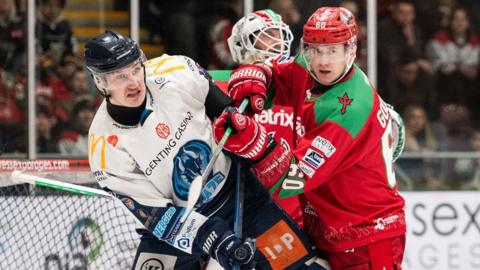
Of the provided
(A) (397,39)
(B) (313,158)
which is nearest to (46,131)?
(A) (397,39)

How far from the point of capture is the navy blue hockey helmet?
3441 millimetres

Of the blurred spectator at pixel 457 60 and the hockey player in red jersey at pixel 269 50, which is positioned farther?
the blurred spectator at pixel 457 60

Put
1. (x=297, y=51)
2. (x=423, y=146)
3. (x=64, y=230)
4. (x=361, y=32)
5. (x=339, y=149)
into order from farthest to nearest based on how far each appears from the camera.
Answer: (x=361, y=32)
(x=423, y=146)
(x=297, y=51)
(x=64, y=230)
(x=339, y=149)

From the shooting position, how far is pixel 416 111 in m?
6.92

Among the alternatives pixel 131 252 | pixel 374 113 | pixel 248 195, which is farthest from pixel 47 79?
pixel 374 113

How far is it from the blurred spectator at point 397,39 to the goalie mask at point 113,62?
355cm

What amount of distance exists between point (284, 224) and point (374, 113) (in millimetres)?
505

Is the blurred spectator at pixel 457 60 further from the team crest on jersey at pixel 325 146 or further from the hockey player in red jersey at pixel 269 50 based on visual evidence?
the team crest on jersey at pixel 325 146

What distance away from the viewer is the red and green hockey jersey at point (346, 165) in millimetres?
3420

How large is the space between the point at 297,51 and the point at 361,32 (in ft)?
3.14

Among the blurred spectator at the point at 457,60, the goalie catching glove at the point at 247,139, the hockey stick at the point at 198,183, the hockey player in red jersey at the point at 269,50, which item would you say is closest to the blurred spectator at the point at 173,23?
the blurred spectator at the point at 457,60

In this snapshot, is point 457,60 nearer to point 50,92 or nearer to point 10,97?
point 50,92

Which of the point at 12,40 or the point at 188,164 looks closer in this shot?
the point at 188,164

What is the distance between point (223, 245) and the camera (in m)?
3.47
